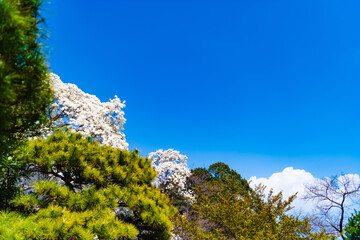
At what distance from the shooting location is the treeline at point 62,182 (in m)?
2.21

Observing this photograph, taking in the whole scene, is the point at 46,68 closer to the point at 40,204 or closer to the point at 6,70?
the point at 6,70

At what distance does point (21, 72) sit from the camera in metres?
2.19

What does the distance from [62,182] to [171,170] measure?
12940mm

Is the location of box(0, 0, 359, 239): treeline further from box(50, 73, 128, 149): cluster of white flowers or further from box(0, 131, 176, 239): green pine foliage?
box(50, 73, 128, 149): cluster of white flowers

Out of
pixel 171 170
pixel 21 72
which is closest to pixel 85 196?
pixel 21 72

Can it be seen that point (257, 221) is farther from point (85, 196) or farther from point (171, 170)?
point (171, 170)

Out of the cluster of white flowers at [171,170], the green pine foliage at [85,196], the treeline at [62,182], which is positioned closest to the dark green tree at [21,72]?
the treeline at [62,182]

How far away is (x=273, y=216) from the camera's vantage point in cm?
618

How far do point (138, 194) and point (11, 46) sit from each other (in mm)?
3831

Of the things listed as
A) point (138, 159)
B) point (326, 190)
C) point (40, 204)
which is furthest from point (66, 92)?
point (326, 190)

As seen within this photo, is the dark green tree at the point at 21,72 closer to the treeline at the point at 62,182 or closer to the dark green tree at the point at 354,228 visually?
the treeline at the point at 62,182

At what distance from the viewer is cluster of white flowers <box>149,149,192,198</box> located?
17109mm

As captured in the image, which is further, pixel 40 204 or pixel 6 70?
pixel 40 204

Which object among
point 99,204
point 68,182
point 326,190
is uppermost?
point 326,190
